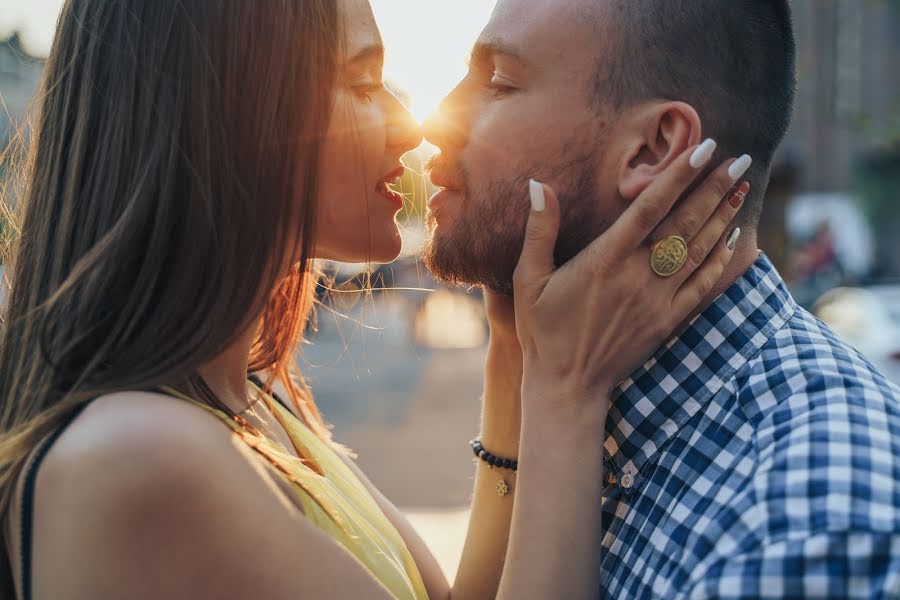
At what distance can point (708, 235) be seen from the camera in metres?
2.00

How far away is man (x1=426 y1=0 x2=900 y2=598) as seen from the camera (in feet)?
4.76

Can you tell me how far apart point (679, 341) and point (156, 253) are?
1.24 meters

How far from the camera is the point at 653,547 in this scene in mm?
1743

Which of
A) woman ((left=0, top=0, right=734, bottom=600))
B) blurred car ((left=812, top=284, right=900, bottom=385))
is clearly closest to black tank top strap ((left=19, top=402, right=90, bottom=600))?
woman ((left=0, top=0, right=734, bottom=600))

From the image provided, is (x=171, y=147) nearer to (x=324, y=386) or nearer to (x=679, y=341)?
(x=679, y=341)

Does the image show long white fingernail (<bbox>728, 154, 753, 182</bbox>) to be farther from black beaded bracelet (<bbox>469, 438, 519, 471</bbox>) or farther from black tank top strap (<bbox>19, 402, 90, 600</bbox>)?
black tank top strap (<bbox>19, 402, 90, 600</bbox>)

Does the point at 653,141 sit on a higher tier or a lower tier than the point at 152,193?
higher

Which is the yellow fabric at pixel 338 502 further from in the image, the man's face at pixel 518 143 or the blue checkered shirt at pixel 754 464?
the man's face at pixel 518 143

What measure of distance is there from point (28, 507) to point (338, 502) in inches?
28.6

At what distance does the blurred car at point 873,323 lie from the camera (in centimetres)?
786

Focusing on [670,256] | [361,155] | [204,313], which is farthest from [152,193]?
[670,256]

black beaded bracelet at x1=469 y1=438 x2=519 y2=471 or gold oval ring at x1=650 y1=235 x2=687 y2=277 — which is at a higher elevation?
gold oval ring at x1=650 y1=235 x2=687 y2=277

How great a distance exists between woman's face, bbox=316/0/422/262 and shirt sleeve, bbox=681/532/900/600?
4.33ft

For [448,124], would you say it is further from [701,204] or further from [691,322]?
[691,322]
